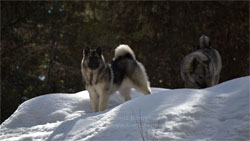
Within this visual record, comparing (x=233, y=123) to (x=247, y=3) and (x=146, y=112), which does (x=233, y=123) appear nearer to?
(x=146, y=112)

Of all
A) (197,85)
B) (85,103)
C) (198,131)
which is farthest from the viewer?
(197,85)

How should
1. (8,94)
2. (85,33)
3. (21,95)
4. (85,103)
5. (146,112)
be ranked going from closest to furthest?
(146,112)
(85,103)
(8,94)
(21,95)
(85,33)

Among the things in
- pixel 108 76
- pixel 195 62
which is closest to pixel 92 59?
pixel 108 76

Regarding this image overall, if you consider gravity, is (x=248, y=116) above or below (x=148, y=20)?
below

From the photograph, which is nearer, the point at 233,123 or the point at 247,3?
the point at 233,123

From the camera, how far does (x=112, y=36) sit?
10.8 metres

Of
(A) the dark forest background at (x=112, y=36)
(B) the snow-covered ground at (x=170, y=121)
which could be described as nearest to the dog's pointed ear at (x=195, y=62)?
(B) the snow-covered ground at (x=170, y=121)

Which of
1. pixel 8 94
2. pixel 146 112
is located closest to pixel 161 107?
pixel 146 112

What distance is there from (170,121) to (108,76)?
3.08m

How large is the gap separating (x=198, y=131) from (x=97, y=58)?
322 centimetres

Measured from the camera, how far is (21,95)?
10.0 m

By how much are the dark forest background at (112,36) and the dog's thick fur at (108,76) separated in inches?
165

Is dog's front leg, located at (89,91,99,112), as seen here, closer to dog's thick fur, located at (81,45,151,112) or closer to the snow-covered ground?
dog's thick fur, located at (81,45,151,112)

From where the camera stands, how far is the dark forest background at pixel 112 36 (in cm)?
1018
